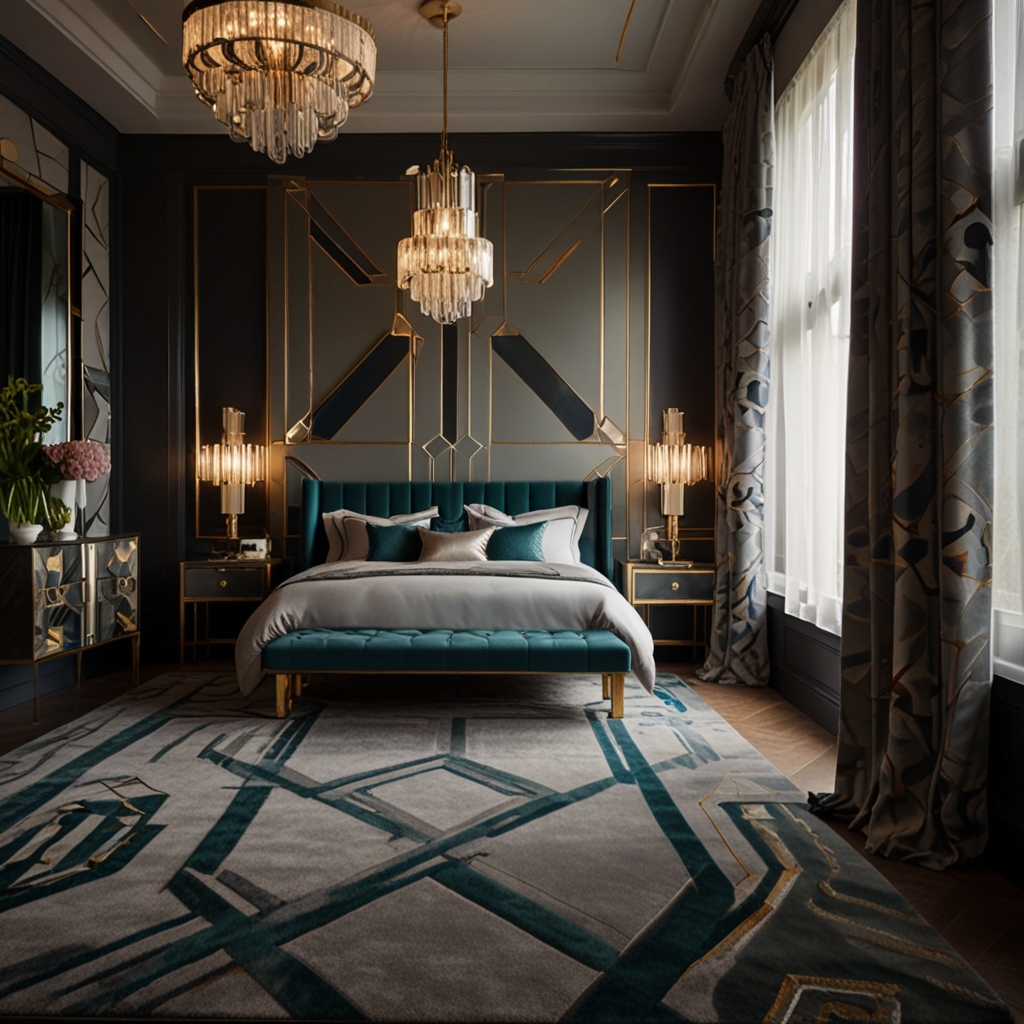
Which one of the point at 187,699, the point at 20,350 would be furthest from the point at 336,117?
the point at 187,699

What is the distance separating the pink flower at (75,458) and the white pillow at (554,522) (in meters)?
2.35

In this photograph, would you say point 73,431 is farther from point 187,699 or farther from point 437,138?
point 437,138

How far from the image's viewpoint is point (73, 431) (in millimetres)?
4965

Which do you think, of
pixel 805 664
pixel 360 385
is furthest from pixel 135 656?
pixel 805 664

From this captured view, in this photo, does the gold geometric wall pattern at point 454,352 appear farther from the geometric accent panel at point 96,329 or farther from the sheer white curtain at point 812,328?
the sheer white curtain at point 812,328

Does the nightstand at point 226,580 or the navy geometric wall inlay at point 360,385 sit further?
the navy geometric wall inlay at point 360,385

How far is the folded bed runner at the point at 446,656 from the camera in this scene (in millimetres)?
3688

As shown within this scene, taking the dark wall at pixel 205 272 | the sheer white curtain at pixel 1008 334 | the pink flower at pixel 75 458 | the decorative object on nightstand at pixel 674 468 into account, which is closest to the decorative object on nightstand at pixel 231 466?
the dark wall at pixel 205 272

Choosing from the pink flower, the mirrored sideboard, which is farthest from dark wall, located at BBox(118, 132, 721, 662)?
the pink flower

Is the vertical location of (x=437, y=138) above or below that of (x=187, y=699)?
above

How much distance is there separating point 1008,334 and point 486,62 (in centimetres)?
406

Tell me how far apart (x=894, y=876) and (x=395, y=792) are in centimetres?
164

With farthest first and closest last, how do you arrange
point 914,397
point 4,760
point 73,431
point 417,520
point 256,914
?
point 417,520 → point 73,431 → point 4,760 → point 914,397 → point 256,914

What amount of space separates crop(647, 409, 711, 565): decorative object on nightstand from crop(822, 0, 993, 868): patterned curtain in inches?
97.3
